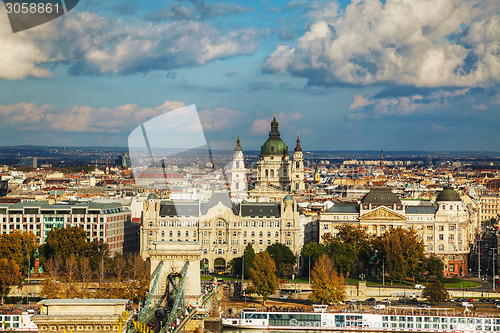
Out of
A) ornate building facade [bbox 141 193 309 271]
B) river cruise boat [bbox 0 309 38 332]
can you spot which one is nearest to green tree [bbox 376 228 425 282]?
ornate building facade [bbox 141 193 309 271]

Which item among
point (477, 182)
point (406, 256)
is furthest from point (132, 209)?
point (477, 182)

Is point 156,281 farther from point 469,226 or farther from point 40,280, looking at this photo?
point 469,226

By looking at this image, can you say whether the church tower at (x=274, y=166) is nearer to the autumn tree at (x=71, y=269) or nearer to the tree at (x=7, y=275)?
the autumn tree at (x=71, y=269)

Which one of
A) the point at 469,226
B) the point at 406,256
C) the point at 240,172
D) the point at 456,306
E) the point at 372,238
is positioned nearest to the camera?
the point at 456,306

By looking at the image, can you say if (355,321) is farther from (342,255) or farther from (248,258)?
(248,258)

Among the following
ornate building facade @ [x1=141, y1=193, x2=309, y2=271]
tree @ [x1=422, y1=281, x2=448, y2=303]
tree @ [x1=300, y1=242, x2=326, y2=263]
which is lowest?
tree @ [x1=422, y1=281, x2=448, y2=303]

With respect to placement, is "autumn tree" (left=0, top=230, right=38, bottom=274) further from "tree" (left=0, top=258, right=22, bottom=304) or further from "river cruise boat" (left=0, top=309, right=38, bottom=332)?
"river cruise boat" (left=0, top=309, right=38, bottom=332)

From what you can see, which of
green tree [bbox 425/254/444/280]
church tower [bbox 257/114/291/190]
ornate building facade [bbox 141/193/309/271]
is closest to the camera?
green tree [bbox 425/254/444/280]
